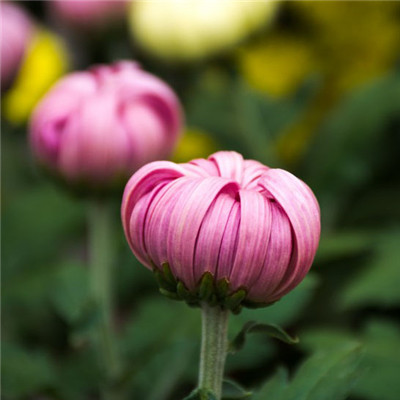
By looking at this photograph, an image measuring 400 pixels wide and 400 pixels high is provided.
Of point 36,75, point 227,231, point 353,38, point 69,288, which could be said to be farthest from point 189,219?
point 36,75

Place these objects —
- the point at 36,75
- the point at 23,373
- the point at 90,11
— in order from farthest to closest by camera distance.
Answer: the point at 36,75
the point at 90,11
the point at 23,373

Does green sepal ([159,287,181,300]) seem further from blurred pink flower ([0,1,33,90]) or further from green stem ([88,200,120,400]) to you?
blurred pink flower ([0,1,33,90])

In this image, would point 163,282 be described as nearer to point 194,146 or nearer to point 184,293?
point 184,293

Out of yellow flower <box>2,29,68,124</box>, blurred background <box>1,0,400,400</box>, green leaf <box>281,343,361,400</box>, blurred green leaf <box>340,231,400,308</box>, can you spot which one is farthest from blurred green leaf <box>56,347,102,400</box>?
yellow flower <box>2,29,68,124</box>

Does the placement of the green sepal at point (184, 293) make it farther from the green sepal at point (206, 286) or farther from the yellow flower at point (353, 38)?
the yellow flower at point (353, 38)

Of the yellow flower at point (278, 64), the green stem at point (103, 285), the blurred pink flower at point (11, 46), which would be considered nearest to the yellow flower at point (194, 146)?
the yellow flower at point (278, 64)

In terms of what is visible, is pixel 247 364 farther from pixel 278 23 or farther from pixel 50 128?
pixel 278 23
